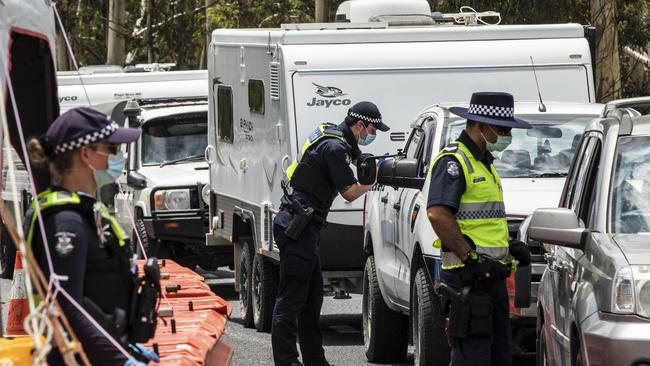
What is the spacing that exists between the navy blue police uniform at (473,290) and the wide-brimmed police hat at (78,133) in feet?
9.30

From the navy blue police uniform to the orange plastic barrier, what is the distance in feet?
4.49

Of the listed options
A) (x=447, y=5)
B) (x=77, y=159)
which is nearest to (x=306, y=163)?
(x=77, y=159)

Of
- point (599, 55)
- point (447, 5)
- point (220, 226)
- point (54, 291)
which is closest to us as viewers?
point (54, 291)

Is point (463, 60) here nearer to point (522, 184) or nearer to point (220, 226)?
point (522, 184)

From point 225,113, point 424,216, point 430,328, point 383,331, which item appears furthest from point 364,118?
point 225,113

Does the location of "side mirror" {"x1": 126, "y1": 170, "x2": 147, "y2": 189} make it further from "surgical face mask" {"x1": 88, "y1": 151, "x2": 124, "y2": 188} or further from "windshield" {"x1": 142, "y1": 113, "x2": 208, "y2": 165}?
"surgical face mask" {"x1": 88, "y1": 151, "x2": 124, "y2": 188}

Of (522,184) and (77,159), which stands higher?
Result: (77,159)

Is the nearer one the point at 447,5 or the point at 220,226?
the point at 220,226

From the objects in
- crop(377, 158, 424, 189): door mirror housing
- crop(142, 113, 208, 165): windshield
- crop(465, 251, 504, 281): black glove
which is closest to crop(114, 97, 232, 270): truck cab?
crop(142, 113, 208, 165): windshield

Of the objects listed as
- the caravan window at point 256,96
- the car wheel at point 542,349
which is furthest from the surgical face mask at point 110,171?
the caravan window at point 256,96

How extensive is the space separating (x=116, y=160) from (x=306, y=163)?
526 cm

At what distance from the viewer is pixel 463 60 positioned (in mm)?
13258

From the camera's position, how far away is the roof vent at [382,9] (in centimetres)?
1527

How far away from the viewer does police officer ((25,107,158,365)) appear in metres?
5.14
